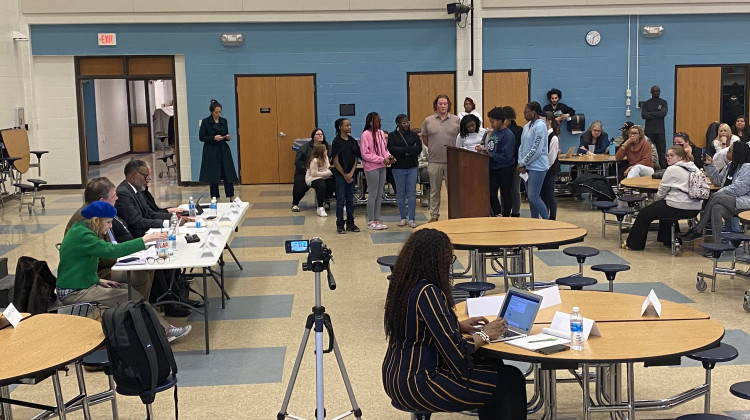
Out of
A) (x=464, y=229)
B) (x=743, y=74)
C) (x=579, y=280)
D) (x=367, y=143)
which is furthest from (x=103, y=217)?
(x=743, y=74)

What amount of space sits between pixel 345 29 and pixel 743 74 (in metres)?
7.39

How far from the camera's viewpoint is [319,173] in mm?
11930

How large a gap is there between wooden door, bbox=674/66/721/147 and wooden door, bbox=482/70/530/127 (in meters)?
2.83

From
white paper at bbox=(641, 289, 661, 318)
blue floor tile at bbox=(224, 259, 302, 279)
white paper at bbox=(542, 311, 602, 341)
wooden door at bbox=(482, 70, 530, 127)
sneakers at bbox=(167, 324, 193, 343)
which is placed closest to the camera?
white paper at bbox=(542, 311, 602, 341)

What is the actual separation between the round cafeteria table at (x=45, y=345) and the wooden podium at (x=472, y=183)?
5368 millimetres

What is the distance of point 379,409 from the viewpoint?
4.86 meters

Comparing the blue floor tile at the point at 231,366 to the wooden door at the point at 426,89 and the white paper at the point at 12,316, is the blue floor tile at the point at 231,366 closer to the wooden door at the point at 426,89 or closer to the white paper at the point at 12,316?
the white paper at the point at 12,316

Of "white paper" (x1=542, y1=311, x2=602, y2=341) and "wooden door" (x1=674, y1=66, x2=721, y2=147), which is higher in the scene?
"wooden door" (x1=674, y1=66, x2=721, y2=147)

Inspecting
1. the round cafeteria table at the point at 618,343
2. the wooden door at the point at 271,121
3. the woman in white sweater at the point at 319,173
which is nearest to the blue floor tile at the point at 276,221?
the woman in white sweater at the point at 319,173

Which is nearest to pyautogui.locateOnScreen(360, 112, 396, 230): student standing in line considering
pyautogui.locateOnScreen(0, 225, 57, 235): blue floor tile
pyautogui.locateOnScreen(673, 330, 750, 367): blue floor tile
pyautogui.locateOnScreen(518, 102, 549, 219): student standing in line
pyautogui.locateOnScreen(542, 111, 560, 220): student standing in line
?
pyautogui.locateOnScreen(518, 102, 549, 219): student standing in line

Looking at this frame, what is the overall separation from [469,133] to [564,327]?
20.8 ft

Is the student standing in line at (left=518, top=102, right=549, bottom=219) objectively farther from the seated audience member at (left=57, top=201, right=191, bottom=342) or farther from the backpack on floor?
the seated audience member at (left=57, top=201, right=191, bottom=342)

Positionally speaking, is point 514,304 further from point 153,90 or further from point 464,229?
point 153,90

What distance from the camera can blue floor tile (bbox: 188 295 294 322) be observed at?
6.90 m
